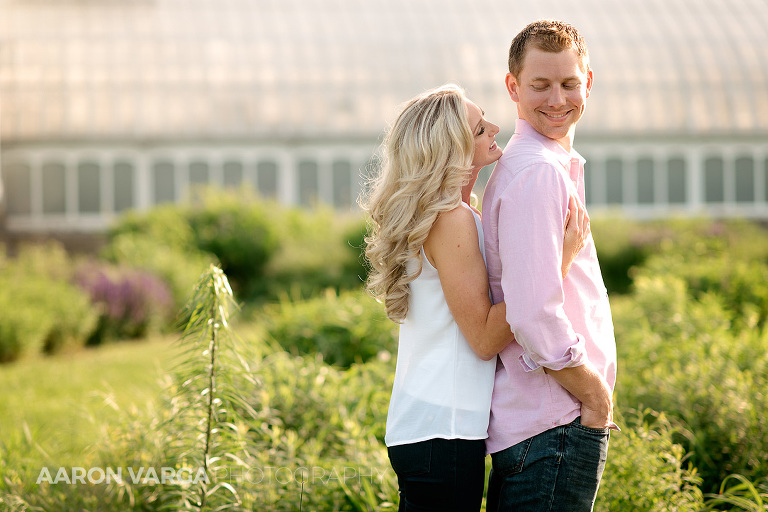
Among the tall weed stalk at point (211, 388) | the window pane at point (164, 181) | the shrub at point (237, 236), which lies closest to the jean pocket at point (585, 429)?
the tall weed stalk at point (211, 388)

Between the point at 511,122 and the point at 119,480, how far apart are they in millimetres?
19610

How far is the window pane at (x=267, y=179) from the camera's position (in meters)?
21.0

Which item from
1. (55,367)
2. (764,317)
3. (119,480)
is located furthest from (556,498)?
(55,367)

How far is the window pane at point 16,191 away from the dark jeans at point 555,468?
816 inches

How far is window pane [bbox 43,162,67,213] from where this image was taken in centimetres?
2059

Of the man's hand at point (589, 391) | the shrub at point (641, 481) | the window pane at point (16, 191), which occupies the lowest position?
the window pane at point (16, 191)

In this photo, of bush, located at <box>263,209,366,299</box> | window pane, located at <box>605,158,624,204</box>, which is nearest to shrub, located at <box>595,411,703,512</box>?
bush, located at <box>263,209,366,299</box>

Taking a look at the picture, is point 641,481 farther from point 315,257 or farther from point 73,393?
point 315,257

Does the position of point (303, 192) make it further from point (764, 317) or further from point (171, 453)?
point (171, 453)

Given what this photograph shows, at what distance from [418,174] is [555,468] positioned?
89cm

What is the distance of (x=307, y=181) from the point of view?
2131 cm

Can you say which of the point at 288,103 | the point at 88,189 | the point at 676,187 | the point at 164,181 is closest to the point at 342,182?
the point at 288,103

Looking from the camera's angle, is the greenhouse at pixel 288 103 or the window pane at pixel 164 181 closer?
the greenhouse at pixel 288 103

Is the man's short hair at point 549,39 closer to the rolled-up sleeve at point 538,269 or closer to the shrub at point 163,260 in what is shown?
the rolled-up sleeve at point 538,269
